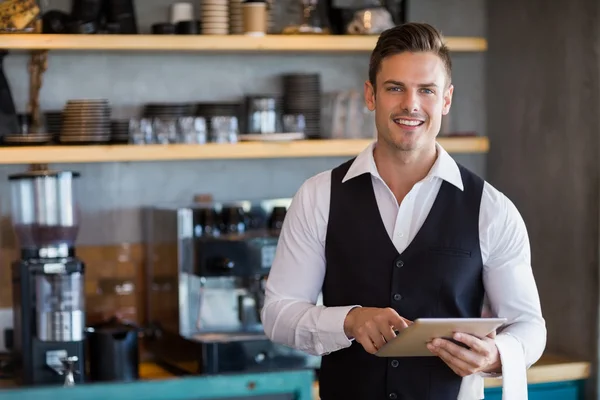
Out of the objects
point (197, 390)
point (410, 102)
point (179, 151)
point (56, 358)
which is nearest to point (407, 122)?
point (410, 102)

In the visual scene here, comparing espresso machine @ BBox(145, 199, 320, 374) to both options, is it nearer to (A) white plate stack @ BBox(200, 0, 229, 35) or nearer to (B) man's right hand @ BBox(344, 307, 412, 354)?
(A) white plate stack @ BBox(200, 0, 229, 35)

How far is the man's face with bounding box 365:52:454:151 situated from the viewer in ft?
7.49

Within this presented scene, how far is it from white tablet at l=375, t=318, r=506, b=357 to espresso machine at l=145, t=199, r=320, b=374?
164 cm

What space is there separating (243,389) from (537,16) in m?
2.99

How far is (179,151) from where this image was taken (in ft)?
12.7

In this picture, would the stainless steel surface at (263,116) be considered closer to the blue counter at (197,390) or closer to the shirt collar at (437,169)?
the shirt collar at (437,169)

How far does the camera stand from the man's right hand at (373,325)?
→ 2.13m

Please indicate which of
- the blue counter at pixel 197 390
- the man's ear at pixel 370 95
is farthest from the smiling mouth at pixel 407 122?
the blue counter at pixel 197 390

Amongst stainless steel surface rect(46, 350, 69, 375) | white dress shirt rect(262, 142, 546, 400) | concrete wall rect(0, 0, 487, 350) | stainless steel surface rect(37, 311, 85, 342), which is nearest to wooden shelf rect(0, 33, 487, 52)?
concrete wall rect(0, 0, 487, 350)

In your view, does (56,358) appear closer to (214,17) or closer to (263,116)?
(263,116)

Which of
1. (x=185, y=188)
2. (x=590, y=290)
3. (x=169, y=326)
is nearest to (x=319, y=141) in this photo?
(x=185, y=188)

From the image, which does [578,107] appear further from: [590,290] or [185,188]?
[185,188]

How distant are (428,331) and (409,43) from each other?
67 centimetres

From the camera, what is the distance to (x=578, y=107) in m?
3.94
